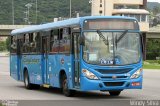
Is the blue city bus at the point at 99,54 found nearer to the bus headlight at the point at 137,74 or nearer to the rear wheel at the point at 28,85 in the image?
the bus headlight at the point at 137,74

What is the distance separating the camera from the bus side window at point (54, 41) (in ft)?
64.9

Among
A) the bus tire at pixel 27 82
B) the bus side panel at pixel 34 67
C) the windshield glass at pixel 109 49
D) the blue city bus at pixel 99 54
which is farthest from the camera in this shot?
the bus tire at pixel 27 82

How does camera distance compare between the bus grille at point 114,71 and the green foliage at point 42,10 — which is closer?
the bus grille at point 114,71

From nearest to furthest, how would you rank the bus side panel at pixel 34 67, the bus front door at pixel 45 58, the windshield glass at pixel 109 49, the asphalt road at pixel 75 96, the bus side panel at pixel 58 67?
the windshield glass at pixel 109 49 < the asphalt road at pixel 75 96 < the bus side panel at pixel 58 67 < the bus front door at pixel 45 58 < the bus side panel at pixel 34 67

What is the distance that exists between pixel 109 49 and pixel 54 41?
3274 mm

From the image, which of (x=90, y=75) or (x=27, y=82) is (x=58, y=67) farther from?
(x=27, y=82)

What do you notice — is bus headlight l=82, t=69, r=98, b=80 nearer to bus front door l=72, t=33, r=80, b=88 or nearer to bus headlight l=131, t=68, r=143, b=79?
bus front door l=72, t=33, r=80, b=88

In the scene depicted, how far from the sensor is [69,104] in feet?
51.5

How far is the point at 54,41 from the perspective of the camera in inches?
789

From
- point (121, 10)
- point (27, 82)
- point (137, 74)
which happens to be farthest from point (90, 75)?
point (121, 10)

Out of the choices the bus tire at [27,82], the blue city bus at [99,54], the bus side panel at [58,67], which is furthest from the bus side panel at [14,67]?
the blue city bus at [99,54]

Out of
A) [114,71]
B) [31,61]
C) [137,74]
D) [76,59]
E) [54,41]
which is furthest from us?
[31,61]

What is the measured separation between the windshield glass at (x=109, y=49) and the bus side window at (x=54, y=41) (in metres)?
2.61

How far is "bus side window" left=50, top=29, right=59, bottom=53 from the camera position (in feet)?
64.9
